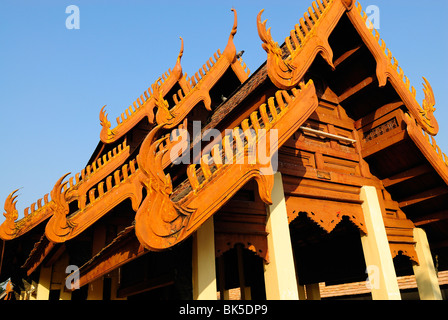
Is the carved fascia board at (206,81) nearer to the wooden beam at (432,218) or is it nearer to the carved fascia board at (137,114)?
the carved fascia board at (137,114)

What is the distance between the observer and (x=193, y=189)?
10.7ft

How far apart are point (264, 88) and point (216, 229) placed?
7.20 ft

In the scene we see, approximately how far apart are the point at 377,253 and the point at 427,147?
5.39ft

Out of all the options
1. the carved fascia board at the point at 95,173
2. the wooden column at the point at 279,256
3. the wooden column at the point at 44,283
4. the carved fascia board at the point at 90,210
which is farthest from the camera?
the carved fascia board at the point at 95,173

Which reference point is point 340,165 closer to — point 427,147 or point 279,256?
point 427,147

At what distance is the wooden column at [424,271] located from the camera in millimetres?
5465

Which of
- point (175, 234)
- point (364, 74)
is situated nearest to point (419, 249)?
point (364, 74)

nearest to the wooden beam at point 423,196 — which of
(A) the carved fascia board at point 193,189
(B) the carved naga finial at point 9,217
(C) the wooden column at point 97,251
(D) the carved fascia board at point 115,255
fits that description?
(A) the carved fascia board at point 193,189

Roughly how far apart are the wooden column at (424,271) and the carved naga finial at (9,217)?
270 inches

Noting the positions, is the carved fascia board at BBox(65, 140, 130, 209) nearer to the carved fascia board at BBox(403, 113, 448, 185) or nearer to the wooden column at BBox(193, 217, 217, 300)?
the wooden column at BBox(193, 217, 217, 300)

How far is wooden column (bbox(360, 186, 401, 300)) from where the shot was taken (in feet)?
15.4

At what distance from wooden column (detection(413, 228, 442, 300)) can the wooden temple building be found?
21mm

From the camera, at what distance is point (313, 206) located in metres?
4.62

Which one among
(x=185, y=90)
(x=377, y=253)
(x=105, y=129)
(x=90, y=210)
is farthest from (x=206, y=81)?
(x=377, y=253)
